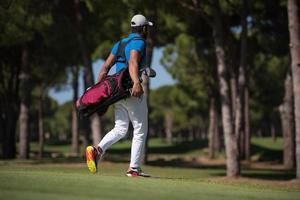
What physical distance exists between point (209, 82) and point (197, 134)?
81.2 m

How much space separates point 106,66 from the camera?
7.95 meters

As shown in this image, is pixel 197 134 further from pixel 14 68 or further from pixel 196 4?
pixel 196 4

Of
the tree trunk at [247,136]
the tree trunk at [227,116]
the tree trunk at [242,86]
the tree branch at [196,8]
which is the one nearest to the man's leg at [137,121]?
the tree trunk at [227,116]

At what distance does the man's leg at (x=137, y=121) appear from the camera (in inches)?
300

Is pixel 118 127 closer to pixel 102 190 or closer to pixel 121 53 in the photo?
pixel 121 53

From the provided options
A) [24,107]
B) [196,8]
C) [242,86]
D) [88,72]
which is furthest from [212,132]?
[196,8]

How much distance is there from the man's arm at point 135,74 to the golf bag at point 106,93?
170 mm

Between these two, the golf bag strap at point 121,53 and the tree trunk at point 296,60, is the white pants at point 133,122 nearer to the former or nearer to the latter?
the golf bag strap at point 121,53

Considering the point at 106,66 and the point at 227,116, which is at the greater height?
the point at 106,66

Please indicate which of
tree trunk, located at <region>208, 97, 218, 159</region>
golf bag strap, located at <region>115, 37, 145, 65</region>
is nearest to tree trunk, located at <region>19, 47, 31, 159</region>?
tree trunk, located at <region>208, 97, 218, 159</region>

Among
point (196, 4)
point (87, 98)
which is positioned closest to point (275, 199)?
point (87, 98)

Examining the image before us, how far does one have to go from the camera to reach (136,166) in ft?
25.7

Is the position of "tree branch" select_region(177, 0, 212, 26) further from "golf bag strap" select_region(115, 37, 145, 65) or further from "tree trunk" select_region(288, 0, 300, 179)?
"golf bag strap" select_region(115, 37, 145, 65)

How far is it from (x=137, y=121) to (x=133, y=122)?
6cm
